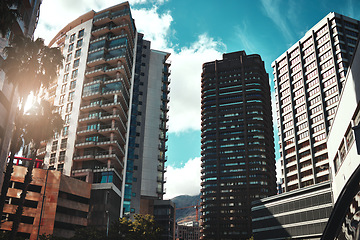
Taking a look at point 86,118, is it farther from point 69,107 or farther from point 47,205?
point 47,205

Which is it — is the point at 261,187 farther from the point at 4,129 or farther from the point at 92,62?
the point at 4,129

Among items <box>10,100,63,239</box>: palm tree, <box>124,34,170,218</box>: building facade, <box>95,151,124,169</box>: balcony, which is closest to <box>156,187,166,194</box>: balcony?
<box>124,34,170,218</box>: building facade

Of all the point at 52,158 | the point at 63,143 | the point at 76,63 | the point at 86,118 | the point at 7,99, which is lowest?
the point at 7,99

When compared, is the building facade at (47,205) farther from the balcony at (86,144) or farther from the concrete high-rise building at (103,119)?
the balcony at (86,144)

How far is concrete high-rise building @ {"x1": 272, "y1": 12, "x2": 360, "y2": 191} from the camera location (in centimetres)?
12138

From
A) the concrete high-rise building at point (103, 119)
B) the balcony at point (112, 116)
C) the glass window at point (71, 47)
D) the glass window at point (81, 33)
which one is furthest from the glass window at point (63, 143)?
the glass window at point (81, 33)

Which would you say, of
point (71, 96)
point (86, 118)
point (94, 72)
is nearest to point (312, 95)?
point (94, 72)

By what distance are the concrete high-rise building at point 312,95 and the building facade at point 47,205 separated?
79.9m

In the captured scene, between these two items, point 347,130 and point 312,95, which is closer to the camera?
point 347,130

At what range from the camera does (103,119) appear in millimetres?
88250

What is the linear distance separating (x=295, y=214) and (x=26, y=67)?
283 ft

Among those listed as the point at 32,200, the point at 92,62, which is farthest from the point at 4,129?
the point at 92,62

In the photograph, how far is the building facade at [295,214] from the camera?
88938 mm

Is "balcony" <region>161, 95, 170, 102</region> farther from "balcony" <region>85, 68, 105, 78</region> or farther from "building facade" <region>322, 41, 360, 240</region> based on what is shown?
"building facade" <region>322, 41, 360, 240</region>
